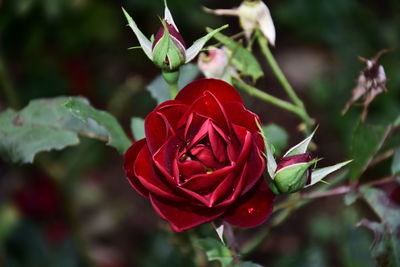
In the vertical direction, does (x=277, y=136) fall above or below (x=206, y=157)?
below

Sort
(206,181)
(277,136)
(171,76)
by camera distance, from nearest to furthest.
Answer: (206,181) < (171,76) < (277,136)

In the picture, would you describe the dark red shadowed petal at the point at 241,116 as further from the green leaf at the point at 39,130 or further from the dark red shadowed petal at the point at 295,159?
the green leaf at the point at 39,130

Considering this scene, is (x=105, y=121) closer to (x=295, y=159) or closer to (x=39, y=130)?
(x=39, y=130)

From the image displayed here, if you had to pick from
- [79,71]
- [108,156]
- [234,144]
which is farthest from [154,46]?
[108,156]

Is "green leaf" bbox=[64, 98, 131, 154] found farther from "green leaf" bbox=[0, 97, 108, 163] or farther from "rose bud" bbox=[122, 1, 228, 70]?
"rose bud" bbox=[122, 1, 228, 70]

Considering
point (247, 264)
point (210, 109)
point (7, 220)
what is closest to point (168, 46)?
point (210, 109)

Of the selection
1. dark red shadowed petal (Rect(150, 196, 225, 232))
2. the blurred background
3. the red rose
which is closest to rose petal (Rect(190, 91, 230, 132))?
the red rose

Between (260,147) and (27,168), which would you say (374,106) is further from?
(260,147)
